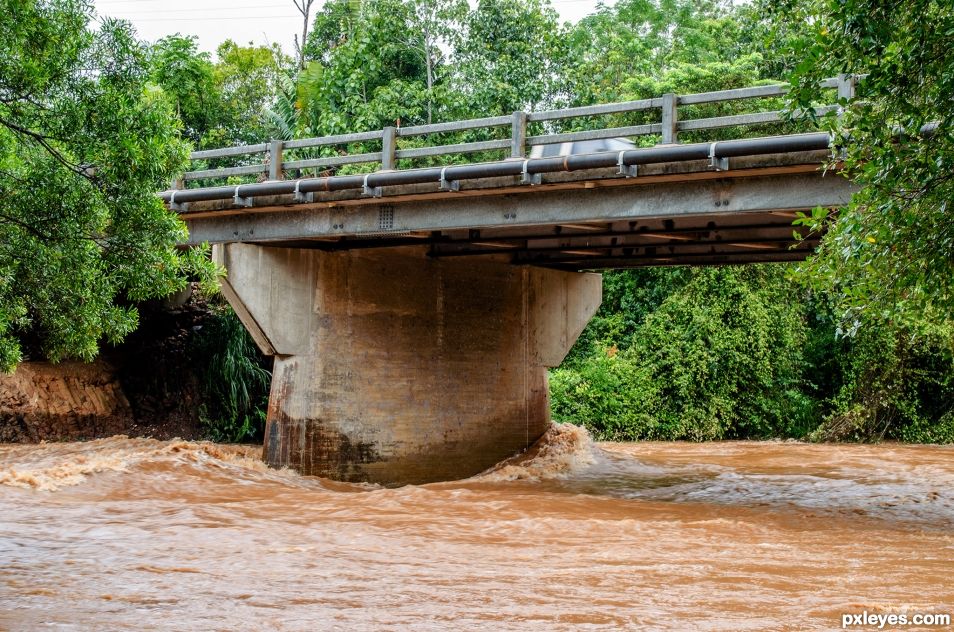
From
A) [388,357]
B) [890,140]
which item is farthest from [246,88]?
[890,140]

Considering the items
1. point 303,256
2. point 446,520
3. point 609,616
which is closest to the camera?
point 609,616

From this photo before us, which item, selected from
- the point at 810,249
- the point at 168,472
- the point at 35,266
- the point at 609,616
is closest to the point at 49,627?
the point at 35,266

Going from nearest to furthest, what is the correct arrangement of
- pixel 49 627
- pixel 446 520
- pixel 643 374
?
1. pixel 49 627
2. pixel 446 520
3. pixel 643 374

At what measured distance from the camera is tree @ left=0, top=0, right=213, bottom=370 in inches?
310

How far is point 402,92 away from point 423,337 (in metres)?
14.3

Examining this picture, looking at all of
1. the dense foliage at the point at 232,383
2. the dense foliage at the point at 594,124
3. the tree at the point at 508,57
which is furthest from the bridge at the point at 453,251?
the tree at the point at 508,57

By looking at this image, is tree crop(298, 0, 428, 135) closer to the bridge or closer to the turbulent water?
the bridge

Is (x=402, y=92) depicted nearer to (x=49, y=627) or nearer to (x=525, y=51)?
(x=525, y=51)

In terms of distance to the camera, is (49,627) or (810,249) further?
(810,249)

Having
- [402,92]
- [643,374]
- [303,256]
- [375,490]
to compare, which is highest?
[402,92]

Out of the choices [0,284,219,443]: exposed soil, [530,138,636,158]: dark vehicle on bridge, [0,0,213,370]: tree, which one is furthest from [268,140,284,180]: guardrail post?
[0,0,213,370]: tree

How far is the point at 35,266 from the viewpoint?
8.28 m

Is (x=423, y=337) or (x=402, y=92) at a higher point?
(x=402, y=92)

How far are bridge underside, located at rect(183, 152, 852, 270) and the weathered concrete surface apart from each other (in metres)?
6.89
